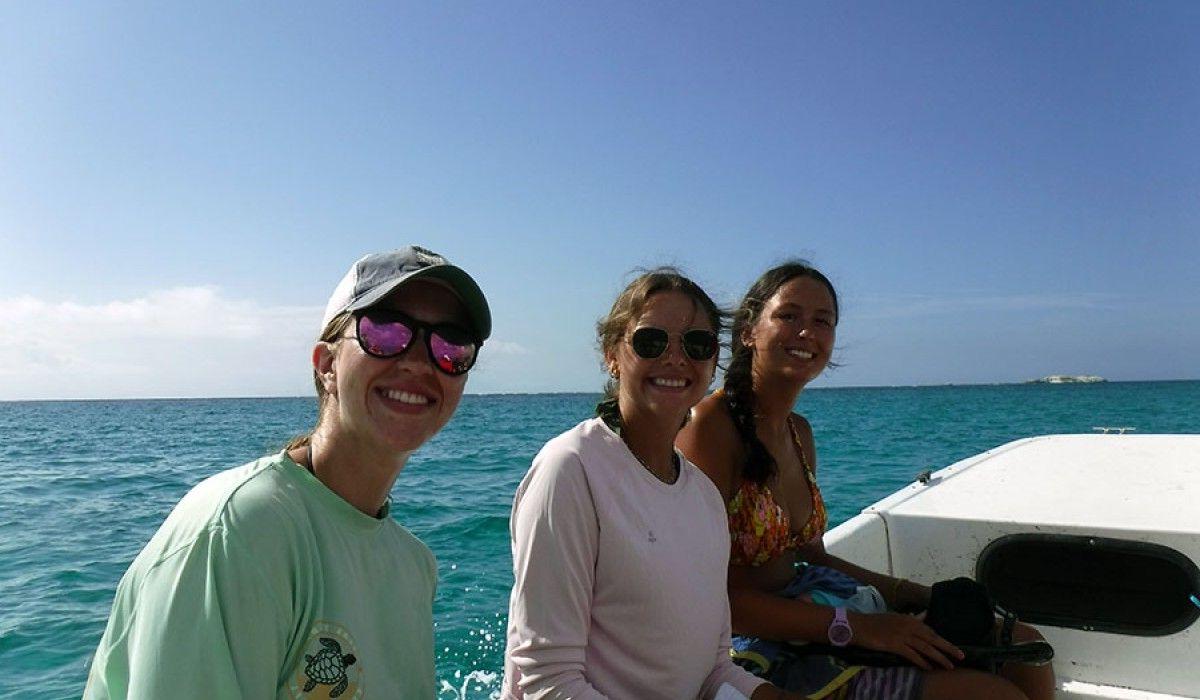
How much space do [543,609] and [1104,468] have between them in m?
3.96

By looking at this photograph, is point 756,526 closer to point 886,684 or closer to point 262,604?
point 886,684

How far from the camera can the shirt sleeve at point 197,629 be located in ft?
3.75

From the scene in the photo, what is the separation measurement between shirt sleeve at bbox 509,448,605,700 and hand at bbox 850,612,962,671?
0.98 m

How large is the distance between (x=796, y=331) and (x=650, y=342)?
886 millimetres

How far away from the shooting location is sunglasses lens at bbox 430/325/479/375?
5.32 ft

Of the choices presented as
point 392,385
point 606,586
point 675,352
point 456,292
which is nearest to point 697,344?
point 675,352

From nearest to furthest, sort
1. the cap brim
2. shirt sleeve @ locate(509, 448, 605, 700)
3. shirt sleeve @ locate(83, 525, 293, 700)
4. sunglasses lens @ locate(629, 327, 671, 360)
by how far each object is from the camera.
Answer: shirt sleeve @ locate(83, 525, 293, 700)
the cap brim
shirt sleeve @ locate(509, 448, 605, 700)
sunglasses lens @ locate(629, 327, 671, 360)

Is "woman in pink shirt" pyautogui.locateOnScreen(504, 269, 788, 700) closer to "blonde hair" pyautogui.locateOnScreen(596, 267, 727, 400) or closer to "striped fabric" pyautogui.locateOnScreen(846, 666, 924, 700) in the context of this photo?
"blonde hair" pyautogui.locateOnScreen(596, 267, 727, 400)

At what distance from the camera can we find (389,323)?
1568 mm

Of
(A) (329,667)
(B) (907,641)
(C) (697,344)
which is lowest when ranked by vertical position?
(B) (907,641)

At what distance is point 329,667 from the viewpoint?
1.41 metres

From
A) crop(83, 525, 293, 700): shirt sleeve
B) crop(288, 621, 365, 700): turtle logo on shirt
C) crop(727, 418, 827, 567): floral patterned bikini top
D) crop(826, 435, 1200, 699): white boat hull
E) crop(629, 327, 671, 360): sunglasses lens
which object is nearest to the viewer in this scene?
crop(83, 525, 293, 700): shirt sleeve

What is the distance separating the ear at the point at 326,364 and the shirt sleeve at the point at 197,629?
0.44 m

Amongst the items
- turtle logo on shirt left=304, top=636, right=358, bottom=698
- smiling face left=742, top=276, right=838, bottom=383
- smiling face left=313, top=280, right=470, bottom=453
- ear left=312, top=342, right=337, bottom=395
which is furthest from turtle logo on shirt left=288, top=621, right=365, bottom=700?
smiling face left=742, top=276, right=838, bottom=383
